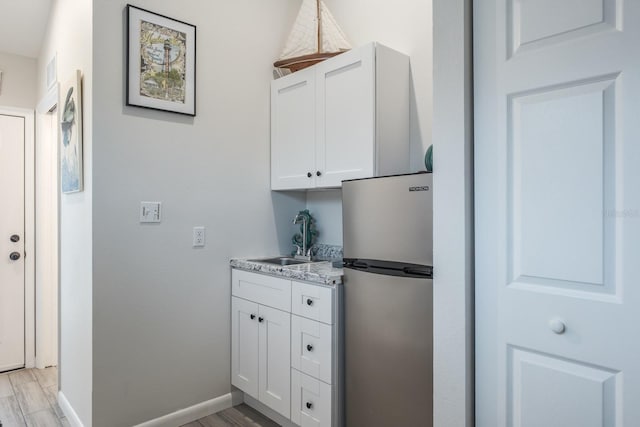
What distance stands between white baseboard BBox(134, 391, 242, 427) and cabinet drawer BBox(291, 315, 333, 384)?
726 millimetres

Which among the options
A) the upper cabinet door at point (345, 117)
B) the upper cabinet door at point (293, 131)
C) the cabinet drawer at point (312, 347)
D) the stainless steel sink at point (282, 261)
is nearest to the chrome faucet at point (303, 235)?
the stainless steel sink at point (282, 261)

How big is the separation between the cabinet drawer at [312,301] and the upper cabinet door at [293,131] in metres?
0.70

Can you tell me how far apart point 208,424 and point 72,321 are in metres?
1.01

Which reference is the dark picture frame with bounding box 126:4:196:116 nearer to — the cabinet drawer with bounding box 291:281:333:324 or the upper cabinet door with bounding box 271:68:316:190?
the upper cabinet door with bounding box 271:68:316:190

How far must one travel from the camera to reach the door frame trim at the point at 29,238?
3328 millimetres

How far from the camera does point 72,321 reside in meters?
2.43

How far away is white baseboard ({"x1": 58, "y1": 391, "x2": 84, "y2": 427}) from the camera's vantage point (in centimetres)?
234

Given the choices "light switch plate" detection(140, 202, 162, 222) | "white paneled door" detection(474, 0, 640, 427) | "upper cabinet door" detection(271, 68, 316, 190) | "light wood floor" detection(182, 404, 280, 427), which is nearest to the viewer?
"white paneled door" detection(474, 0, 640, 427)

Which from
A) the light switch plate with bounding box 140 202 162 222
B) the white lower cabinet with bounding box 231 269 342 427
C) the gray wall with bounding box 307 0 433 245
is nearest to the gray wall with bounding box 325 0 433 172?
the gray wall with bounding box 307 0 433 245

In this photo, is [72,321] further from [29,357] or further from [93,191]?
[29,357]

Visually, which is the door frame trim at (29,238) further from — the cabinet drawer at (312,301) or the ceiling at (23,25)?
the cabinet drawer at (312,301)

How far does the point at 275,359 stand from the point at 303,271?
0.57m

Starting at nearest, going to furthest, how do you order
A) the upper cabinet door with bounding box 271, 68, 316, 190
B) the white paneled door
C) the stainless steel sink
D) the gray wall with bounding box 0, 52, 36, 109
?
the white paneled door, the upper cabinet door with bounding box 271, 68, 316, 190, the stainless steel sink, the gray wall with bounding box 0, 52, 36, 109

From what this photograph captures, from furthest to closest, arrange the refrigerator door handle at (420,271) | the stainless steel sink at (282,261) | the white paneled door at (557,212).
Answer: the stainless steel sink at (282,261) < the refrigerator door handle at (420,271) < the white paneled door at (557,212)
